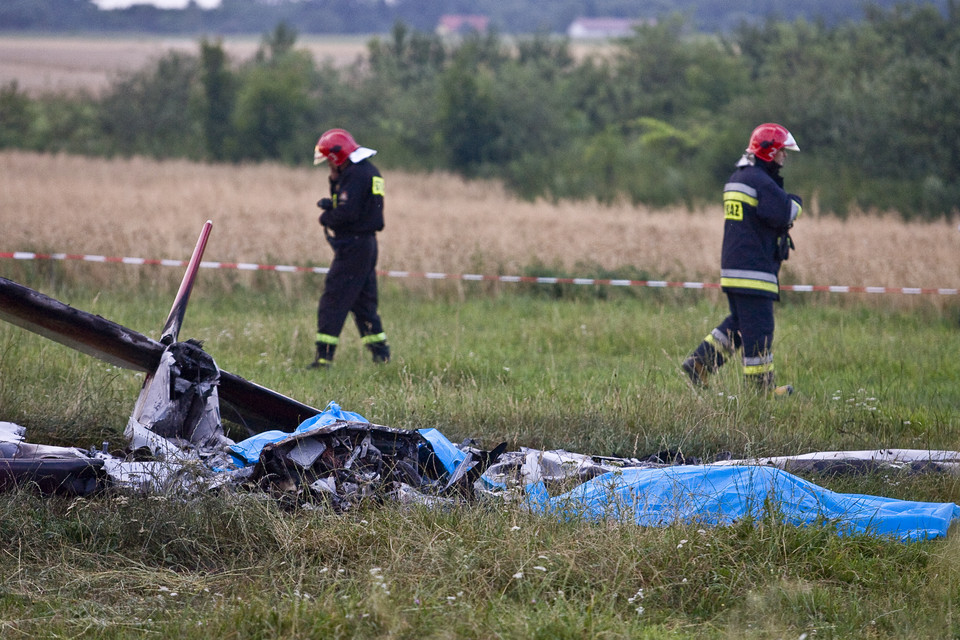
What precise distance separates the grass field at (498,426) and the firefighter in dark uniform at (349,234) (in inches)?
12.6

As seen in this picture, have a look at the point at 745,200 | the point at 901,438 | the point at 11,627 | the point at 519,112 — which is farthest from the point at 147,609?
the point at 519,112

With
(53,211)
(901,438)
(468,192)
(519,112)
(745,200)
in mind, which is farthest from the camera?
(519,112)

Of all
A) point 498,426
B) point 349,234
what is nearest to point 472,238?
point 349,234

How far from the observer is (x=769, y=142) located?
745 cm

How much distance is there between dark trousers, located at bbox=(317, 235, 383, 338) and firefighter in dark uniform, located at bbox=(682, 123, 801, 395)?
295 centimetres

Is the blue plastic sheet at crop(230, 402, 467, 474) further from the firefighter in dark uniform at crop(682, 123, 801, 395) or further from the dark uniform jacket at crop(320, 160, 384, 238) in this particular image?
the dark uniform jacket at crop(320, 160, 384, 238)

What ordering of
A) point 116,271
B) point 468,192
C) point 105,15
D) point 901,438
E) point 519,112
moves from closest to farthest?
point 901,438, point 116,271, point 468,192, point 519,112, point 105,15

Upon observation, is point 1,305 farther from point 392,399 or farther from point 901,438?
point 901,438

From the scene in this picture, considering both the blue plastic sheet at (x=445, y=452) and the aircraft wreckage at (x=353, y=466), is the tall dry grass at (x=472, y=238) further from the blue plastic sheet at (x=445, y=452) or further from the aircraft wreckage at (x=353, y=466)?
the blue plastic sheet at (x=445, y=452)

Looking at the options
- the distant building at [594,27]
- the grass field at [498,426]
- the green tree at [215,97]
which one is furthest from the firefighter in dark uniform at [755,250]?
the distant building at [594,27]

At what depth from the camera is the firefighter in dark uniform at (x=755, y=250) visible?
24.4ft

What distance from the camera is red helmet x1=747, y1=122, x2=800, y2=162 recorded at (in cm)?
745

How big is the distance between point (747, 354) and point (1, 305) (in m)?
4.97

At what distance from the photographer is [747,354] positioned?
7.57 m
